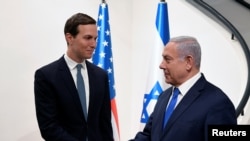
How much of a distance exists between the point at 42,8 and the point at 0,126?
120cm

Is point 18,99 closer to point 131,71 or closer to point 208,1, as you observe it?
point 131,71

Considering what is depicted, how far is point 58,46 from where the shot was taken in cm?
392

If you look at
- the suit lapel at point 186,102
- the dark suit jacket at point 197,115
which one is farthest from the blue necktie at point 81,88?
the suit lapel at point 186,102

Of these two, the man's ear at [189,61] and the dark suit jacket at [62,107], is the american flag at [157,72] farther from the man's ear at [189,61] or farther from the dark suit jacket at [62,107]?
the man's ear at [189,61]

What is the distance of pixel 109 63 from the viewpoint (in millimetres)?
3695

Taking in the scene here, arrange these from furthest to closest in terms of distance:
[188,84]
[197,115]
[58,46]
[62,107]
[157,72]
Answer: [58,46] < [157,72] < [62,107] < [188,84] < [197,115]

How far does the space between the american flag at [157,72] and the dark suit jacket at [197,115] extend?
4.61 feet

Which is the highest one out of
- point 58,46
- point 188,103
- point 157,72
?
point 58,46

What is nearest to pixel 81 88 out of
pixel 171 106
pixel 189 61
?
pixel 171 106

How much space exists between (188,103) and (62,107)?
0.85 m

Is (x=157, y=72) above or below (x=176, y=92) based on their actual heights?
below

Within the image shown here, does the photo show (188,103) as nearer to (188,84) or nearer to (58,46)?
(188,84)

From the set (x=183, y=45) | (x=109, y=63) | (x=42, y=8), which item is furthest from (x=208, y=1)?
(x=183, y=45)

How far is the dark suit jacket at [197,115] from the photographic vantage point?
1.93 metres
